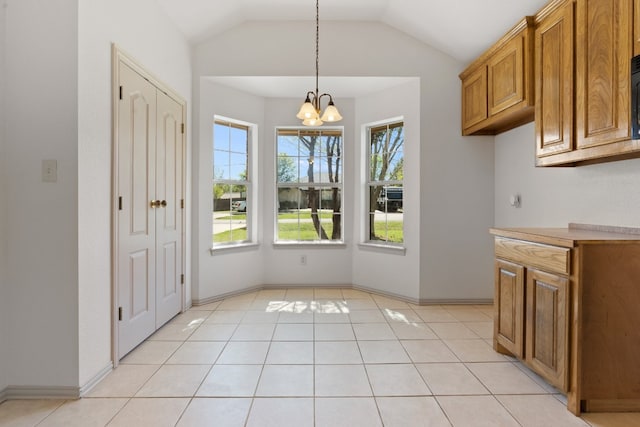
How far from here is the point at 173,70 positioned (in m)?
3.17

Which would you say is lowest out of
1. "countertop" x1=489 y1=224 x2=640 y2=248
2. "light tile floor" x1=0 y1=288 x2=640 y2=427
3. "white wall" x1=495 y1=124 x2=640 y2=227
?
"light tile floor" x1=0 y1=288 x2=640 y2=427

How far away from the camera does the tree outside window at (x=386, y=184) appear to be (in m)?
4.05

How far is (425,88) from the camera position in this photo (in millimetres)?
3652

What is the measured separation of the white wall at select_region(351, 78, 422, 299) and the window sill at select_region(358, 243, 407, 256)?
0.02 m

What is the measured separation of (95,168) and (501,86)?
322 centimetres

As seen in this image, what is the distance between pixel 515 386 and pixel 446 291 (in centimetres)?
168

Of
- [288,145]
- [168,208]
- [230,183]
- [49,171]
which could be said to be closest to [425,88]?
[288,145]

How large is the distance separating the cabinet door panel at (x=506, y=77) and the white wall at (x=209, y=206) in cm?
273

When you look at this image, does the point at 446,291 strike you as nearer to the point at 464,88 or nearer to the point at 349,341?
the point at 349,341

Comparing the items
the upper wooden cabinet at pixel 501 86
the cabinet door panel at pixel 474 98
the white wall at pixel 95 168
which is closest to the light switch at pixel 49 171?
the white wall at pixel 95 168

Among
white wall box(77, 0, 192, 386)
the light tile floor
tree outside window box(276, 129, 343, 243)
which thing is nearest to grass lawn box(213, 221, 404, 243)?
tree outside window box(276, 129, 343, 243)

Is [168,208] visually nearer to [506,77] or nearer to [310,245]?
[310,245]

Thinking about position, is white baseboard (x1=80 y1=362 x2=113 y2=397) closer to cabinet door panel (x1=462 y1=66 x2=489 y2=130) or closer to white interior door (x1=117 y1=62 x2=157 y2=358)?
white interior door (x1=117 y1=62 x2=157 y2=358)

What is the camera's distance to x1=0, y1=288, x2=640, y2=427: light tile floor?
5.71 feet
